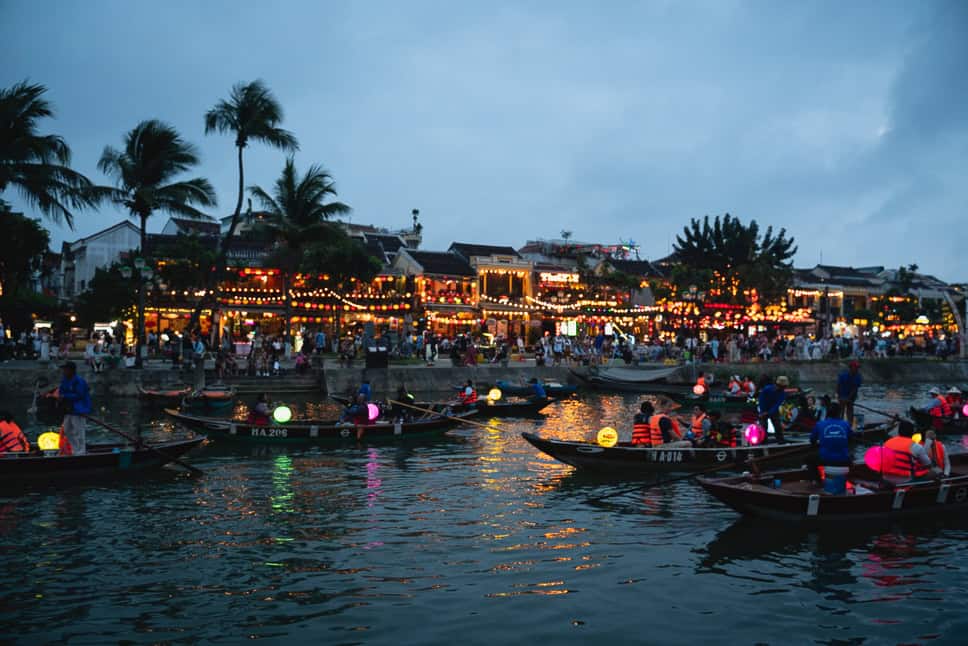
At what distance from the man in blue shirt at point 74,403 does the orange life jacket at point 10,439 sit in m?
0.93

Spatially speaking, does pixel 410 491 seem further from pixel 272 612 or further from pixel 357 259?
pixel 357 259

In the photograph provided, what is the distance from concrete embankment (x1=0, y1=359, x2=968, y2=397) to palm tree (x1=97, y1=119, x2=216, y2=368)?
6.65 feet

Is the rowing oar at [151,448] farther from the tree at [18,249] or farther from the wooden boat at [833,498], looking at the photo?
the tree at [18,249]

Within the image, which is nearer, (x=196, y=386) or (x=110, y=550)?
(x=110, y=550)

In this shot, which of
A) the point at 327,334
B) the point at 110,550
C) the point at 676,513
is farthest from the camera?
the point at 327,334

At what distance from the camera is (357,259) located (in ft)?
171

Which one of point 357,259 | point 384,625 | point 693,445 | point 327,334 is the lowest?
point 384,625

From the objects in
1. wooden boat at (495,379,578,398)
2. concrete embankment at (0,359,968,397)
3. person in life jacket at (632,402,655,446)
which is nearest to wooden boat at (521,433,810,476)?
person in life jacket at (632,402,655,446)

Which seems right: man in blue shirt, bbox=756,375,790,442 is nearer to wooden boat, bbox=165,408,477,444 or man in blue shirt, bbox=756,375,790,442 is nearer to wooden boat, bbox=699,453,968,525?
wooden boat, bbox=699,453,968,525

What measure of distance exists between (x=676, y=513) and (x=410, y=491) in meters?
5.56

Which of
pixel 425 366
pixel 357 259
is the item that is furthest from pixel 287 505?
pixel 357 259

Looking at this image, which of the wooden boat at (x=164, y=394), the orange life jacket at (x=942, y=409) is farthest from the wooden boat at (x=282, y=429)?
the orange life jacket at (x=942, y=409)

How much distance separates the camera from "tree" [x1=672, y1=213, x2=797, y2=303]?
63.9 metres

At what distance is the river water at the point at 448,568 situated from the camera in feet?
31.2
